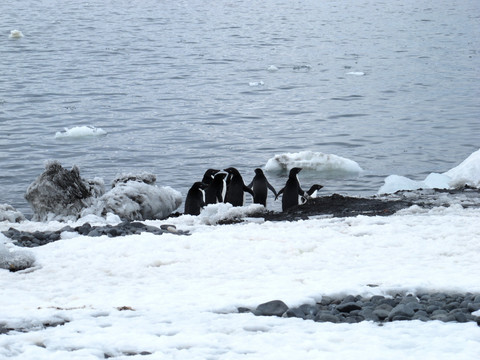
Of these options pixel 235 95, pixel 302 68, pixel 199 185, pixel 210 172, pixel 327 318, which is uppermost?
pixel 302 68

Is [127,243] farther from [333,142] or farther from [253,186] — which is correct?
[333,142]

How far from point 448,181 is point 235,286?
7.41 metres

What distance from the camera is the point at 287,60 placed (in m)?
30.2

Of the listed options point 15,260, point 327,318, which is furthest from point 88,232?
point 327,318

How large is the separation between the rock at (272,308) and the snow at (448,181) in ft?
23.6

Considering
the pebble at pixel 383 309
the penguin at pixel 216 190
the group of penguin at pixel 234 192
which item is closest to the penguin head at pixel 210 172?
the group of penguin at pixel 234 192

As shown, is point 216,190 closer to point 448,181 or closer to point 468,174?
point 448,181

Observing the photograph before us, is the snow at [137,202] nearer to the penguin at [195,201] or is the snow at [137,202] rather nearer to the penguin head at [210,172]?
the penguin at [195,201]

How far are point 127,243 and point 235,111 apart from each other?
1460 centimetres

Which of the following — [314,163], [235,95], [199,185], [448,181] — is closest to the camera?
[199,185]

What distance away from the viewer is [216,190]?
39.4 feet

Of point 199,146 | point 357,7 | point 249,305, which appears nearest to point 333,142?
point 199,146

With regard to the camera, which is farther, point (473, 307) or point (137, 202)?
point (137, 202)

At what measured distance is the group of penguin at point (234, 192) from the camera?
1147 centimetres
